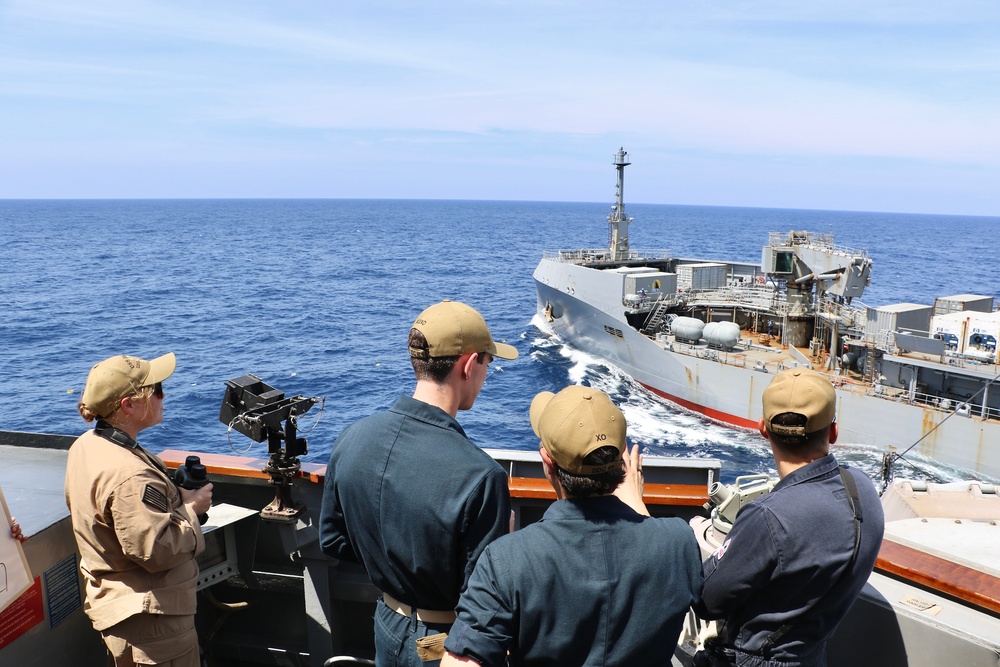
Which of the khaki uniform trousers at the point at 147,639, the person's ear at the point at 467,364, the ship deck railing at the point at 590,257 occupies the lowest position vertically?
the ship deck railing at the point at 590,257

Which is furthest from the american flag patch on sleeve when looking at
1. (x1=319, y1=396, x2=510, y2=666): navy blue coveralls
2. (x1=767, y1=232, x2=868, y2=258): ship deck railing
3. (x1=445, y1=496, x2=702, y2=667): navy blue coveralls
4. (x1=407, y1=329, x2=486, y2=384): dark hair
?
(x1=767, y1=232, x2=868, y2=258): ship deck railing

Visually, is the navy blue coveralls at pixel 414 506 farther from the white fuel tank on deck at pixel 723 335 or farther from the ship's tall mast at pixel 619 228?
the ship's tall mast at pixel 619 228

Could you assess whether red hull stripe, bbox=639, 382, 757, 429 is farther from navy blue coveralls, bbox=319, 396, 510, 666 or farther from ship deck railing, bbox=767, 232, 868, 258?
navy blue coveralls, bbox=319, 396, 510, 666

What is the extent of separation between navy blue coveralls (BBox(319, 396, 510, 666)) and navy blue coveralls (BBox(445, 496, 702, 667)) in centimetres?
31

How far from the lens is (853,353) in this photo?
2675 cm

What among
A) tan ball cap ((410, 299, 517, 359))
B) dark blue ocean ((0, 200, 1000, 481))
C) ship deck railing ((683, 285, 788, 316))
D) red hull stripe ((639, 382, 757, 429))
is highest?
tan ball cap ((410, 299, 517, 359))

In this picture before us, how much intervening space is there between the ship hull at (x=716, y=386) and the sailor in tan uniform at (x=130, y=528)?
22.1m

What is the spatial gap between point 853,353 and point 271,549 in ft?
86.2

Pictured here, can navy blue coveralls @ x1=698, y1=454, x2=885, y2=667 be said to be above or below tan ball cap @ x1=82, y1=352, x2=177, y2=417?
below

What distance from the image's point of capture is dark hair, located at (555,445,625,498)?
2.12 m

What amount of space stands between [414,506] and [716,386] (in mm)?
25591

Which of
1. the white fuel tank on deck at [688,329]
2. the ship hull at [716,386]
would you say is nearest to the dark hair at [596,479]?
the ship hull at [716,386]

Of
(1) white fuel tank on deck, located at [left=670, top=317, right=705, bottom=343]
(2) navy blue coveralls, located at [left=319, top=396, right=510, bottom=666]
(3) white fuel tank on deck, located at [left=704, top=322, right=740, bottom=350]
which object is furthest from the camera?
(1) white fuel tank on deck, located at [left=670, top=317, right=705, bottom=343]

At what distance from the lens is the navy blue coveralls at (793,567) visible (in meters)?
2.42
